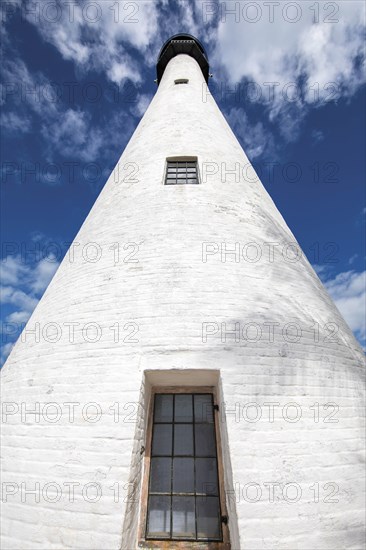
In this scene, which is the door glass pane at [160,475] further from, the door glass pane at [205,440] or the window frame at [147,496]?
the door glass pane at [205,440]

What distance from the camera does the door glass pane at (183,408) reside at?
10.1ft

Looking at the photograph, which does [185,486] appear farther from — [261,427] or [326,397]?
[326,397]

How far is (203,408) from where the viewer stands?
10.2ft

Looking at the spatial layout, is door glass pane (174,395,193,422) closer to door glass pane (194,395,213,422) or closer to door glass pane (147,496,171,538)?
door glass pane (194,395,213,422)

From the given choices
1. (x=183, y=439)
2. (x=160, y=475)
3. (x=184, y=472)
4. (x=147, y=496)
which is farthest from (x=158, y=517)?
(x=183, y=439)

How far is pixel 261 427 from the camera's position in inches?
99.6

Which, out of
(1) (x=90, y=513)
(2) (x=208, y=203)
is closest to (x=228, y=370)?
(1) (x=90, y=513)

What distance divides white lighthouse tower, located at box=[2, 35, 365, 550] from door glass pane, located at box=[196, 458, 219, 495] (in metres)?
0.01

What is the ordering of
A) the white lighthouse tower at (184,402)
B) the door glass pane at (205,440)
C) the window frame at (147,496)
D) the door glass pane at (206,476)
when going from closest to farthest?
the white lighthouse tower at (184,402), the window frame at (147,496), the door glass pane at (206,476), the door glass pane at (205,440)

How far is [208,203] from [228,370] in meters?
2.45

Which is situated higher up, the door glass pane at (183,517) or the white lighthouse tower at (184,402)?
the white lighthouse tower at (184,402)

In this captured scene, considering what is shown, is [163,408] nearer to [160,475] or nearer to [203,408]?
[203,408]

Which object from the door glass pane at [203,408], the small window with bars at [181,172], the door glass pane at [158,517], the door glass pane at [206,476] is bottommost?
the door glass pane at [158,517]

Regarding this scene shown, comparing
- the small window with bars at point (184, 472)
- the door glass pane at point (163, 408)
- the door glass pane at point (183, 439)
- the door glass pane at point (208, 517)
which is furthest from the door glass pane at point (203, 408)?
the door glass pane at point (208, 517)
